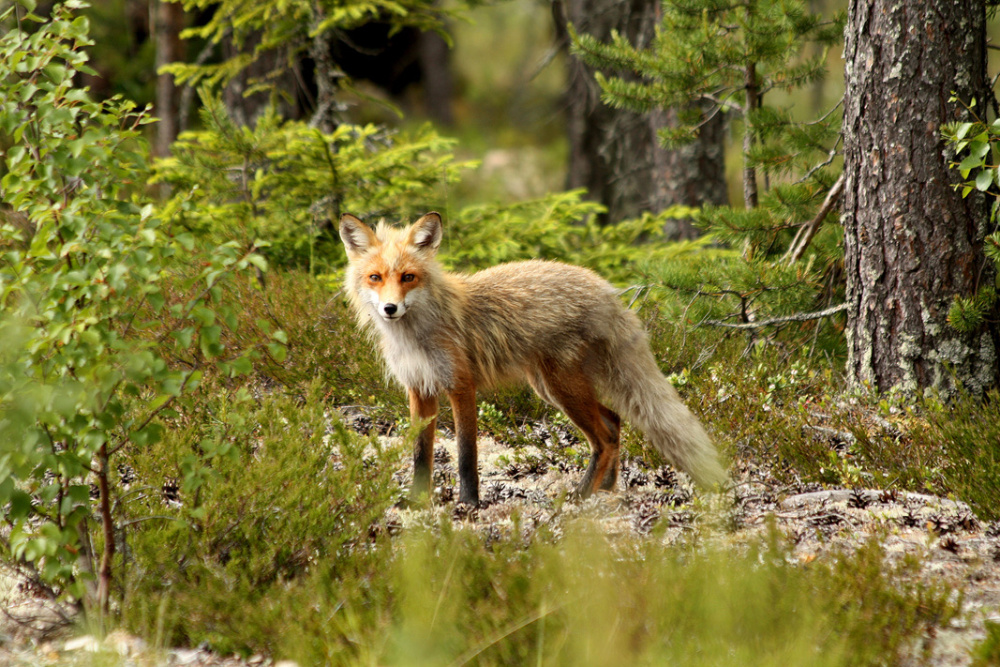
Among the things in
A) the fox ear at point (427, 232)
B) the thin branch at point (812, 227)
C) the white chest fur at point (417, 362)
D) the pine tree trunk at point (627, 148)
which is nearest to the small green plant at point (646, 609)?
the white chest fur at point (417, 362)

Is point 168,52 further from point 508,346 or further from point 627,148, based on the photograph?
point 508,346

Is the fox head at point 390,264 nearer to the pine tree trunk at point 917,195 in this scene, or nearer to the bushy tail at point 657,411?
the bushy tail at point 657,411

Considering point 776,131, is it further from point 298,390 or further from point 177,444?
point 177,444

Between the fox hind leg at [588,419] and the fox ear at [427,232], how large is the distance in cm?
108

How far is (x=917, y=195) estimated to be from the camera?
509cm

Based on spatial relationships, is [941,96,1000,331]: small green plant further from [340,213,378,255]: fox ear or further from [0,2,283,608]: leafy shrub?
[0,2,283,608]: leafy shrub

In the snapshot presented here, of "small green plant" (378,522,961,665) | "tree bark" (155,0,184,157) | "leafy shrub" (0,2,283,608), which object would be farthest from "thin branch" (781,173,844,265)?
"tree bark" (155,0,184,157)

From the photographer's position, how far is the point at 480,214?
28.0ft

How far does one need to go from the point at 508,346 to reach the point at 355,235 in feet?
3.98

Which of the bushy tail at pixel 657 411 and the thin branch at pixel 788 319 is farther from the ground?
the thin branch at pixel 788 319

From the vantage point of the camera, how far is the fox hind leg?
16.4 feet

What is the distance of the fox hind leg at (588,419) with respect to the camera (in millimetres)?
4984

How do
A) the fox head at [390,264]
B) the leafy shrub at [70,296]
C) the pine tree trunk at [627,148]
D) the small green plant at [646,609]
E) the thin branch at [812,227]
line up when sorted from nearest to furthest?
the small green plant at [646,609], the leafy shrub at [70,296], the fox head at [390,264], the thin branch at [812,227], the pine tree trunk at [627,148]

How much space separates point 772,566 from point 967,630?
776 mm
